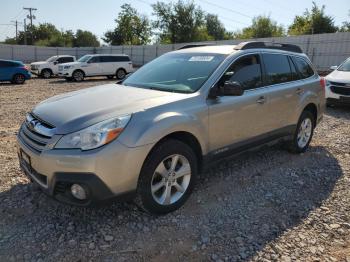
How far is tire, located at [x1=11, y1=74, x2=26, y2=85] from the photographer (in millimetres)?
19059

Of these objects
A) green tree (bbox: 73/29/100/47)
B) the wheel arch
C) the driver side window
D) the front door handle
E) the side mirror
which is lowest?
the wheel arch

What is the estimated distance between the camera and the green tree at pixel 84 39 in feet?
280

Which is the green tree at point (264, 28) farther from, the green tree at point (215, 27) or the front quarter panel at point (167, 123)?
the front quarter panel at point (167, 123)

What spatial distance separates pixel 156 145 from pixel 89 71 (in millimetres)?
20026

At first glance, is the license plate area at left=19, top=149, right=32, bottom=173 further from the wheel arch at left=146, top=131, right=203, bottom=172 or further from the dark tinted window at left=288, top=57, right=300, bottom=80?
the dark tinted window at left=288, top=57, right=300, bottom=80

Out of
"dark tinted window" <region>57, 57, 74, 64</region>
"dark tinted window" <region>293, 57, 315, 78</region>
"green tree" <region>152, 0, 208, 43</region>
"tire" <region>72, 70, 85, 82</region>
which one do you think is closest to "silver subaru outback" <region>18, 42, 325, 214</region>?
"dark tinted window" <region>293, 57, 315, 78</region>

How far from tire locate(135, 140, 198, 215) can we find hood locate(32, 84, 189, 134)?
1.59 ft

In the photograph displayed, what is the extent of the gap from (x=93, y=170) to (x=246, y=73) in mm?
2510

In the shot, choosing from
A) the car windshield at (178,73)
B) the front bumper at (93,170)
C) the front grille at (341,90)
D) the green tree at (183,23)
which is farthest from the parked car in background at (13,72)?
the green tree at (183,23)

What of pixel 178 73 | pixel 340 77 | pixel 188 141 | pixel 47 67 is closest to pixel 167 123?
pixel 188 141

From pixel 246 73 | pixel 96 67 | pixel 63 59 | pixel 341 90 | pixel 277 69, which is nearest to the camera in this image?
pixel 246 73

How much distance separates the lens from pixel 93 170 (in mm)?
3020

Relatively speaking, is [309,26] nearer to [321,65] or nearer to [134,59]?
[134,59]

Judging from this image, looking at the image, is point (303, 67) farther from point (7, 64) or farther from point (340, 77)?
point (7, 64)
